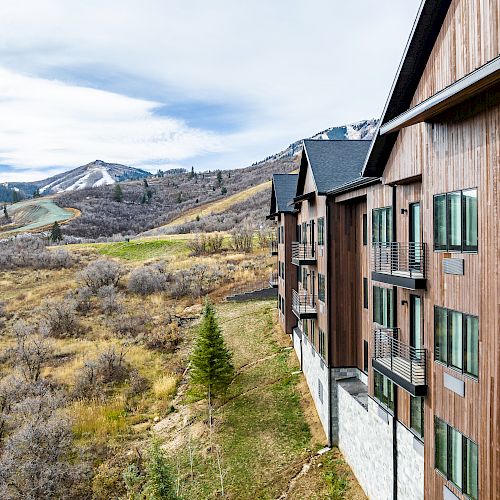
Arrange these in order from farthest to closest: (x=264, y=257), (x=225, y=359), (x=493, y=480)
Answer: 1. (x=264, y=257)
2. (x=225, y=359)
3. (x=493, y=480)

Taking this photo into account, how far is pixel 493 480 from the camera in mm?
7844

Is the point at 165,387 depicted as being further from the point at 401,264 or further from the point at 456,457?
the point at 456,457

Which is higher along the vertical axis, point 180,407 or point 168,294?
point 168,294

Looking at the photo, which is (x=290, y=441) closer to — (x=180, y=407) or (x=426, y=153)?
(x=180, y=407)

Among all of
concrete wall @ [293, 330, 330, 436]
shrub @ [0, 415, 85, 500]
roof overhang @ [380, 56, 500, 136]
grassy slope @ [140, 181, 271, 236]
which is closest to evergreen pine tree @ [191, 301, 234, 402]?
concrete wall @ [293, 330, 330, 436]

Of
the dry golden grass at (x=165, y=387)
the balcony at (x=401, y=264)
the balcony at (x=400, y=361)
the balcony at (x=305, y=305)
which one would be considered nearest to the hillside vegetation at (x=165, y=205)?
the dry golden grass at (x=165, y=387)

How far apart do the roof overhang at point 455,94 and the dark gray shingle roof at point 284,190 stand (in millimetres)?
18531

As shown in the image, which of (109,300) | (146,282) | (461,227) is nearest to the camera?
(461,227)

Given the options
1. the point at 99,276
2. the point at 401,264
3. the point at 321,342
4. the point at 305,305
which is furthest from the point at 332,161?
the point at 99,276

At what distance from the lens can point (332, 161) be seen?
19781 mm

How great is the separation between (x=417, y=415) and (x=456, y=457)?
2.61m

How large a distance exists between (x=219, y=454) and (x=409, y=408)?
10580 millimetres

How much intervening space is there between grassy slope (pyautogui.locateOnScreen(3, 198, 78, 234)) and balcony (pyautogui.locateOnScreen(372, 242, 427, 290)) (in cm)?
9371

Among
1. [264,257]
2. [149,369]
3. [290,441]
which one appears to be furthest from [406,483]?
[264,257]
